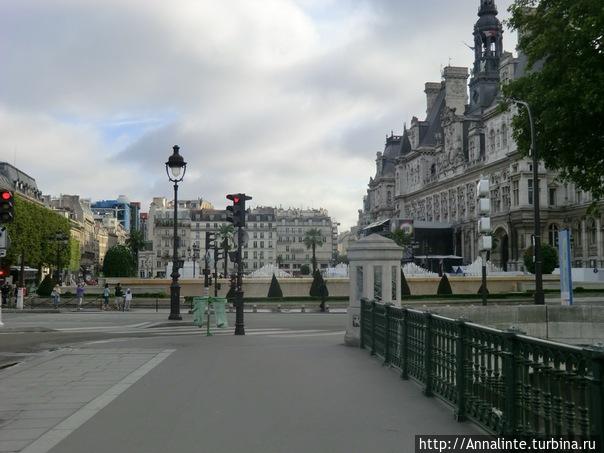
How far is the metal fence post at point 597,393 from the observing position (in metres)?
4.02

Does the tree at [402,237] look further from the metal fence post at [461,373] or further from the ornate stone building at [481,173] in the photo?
the metal fence post at [461,373]

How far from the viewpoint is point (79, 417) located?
7.59 meters

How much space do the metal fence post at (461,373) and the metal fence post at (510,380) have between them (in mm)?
1371

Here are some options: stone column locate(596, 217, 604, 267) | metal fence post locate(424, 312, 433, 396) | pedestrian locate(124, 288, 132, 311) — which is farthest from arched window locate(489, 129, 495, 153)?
metal fence post locate(424, 312, 433, 396)

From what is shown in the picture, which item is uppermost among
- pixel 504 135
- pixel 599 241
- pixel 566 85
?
pixel 504 135

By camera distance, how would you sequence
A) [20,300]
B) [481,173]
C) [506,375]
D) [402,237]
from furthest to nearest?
1. [402,237]
2. [481,173]
3. [20,300]
4. [506,375]

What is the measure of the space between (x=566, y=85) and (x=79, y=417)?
56.9ft

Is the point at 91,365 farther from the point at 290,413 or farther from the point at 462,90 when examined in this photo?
the point at 462,90

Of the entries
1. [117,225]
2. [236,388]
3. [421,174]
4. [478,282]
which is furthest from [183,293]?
[117,225]

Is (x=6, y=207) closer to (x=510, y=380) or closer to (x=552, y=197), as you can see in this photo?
(x=510, y=380)

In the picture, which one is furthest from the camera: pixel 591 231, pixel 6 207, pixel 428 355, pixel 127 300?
pixel 591 231

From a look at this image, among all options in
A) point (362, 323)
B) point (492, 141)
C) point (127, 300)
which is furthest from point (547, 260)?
point (362, 323)

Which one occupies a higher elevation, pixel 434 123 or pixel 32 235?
pixel 434 123

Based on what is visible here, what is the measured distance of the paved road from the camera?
6449mm
